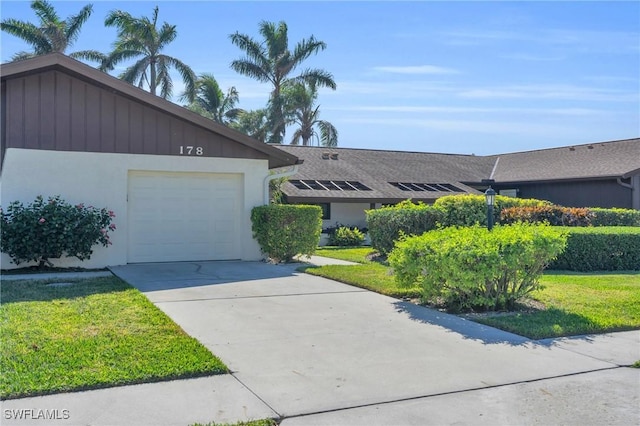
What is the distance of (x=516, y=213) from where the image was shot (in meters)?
14.3

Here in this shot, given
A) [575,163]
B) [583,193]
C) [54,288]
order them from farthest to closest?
[575,163]
[583,193]
[54,288]

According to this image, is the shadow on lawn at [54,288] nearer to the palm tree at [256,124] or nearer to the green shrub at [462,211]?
the green shrub at [462,211]

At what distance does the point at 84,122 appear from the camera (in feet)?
38.1

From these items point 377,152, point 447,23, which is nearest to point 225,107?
point 377,152

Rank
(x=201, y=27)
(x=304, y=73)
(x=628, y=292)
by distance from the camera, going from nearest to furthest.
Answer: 1. (x=628, y=292)
2. (x=201, y=27)
3. (x=304, y=73)

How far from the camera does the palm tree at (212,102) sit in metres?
35.7

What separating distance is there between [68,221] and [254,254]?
14.2ft

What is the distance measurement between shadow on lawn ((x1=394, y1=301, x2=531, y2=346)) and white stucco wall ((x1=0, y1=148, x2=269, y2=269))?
6785mm

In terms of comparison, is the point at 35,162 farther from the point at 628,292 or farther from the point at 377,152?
the point at 377,152

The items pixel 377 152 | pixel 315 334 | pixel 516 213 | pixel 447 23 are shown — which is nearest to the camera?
pixel 315 334

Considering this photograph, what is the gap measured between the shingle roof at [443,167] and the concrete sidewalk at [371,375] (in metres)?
12.0

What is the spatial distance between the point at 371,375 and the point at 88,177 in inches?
356

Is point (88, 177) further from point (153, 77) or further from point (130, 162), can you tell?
point (153, 77)

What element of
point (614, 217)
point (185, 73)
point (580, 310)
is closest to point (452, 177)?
point (614, 217)
